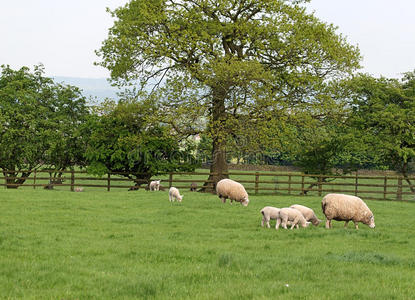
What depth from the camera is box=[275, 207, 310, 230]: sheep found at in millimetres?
12742

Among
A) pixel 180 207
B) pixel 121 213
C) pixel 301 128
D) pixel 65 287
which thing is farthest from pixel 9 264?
pixel 301 128

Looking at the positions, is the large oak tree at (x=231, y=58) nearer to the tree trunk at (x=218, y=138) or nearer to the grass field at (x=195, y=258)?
the tree trunk at (x=218, y=138)

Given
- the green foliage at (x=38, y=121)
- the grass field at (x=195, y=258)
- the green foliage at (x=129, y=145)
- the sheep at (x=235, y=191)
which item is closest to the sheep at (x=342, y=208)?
the grass field at (x=195, y=258)

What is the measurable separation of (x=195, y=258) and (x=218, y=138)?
16.9m

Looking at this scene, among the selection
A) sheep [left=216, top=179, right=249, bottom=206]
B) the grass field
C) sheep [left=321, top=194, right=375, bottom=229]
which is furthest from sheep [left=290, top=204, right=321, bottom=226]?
sheep [left=216, top=179, right=249, bottom=206]

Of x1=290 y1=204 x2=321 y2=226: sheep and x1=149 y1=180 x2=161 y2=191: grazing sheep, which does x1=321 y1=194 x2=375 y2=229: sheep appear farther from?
x1=149 y1=180 x2=161 y2=191: grazing sheep

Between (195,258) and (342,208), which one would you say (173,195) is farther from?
(195,258)

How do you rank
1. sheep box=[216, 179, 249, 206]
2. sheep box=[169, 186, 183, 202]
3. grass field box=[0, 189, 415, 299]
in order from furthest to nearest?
1. sheep box=[169, 186, 183, 202]
2. sheep box=[216, 179, 249, 206]
3. grass field box=[0, 189, 415, 299]

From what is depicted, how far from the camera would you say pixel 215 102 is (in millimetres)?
26312

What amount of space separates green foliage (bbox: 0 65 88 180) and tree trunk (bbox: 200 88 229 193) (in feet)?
28.9

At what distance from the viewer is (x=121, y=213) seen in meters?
16.2

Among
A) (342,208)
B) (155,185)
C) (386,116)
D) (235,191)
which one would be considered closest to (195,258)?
(342,208)

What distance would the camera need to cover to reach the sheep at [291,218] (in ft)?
41.8

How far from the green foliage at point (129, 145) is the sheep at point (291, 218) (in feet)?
46.8
